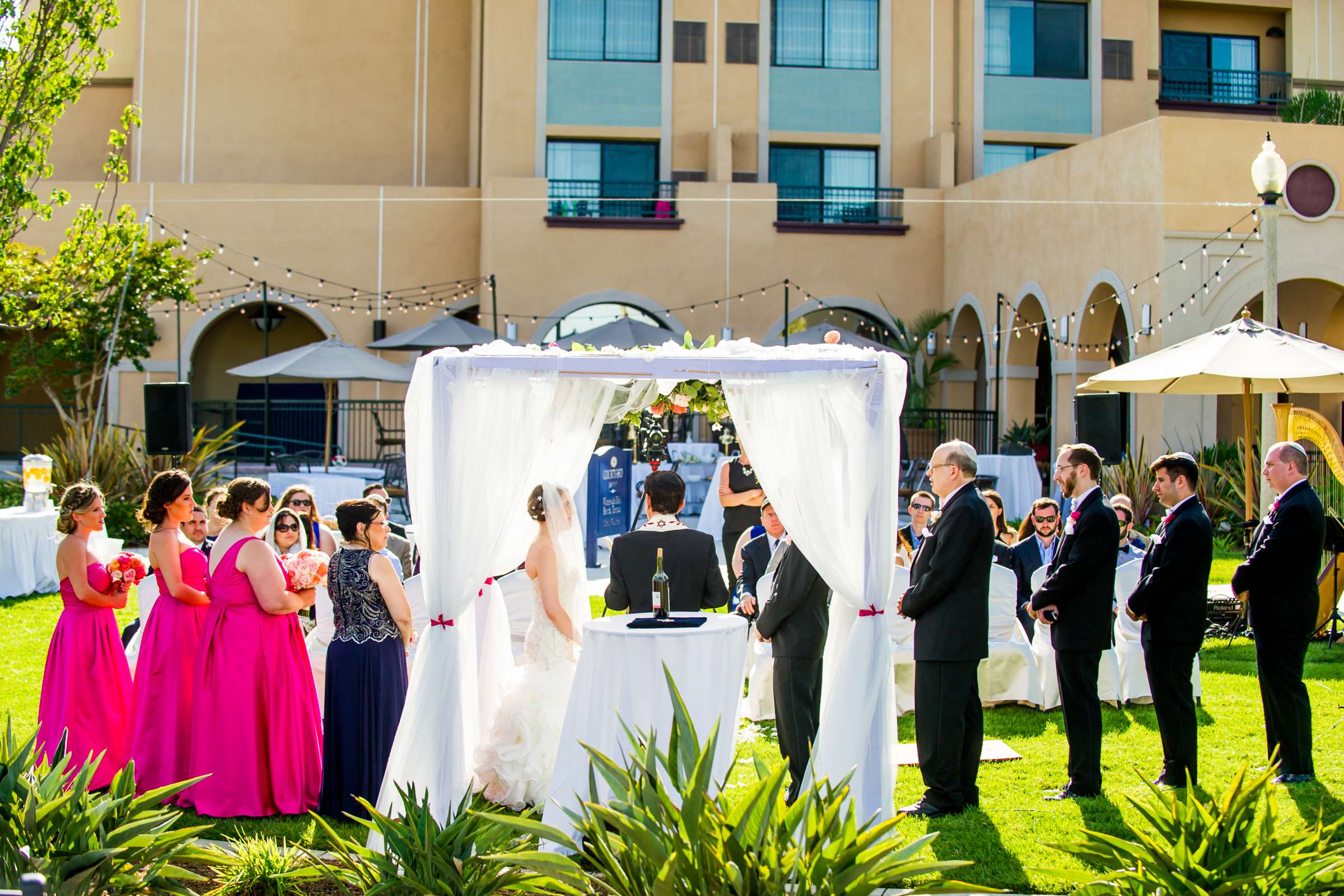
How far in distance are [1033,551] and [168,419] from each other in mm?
9027

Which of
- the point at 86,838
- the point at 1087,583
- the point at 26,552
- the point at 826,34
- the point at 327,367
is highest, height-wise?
the point at 826,34

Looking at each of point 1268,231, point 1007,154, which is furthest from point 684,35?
point 1268,231

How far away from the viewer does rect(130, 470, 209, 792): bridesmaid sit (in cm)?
614

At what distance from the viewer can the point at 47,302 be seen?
1225 cm

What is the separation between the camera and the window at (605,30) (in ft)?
76.2

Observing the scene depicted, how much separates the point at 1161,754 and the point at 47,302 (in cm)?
1057

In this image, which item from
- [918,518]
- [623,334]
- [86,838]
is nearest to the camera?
[86,838]

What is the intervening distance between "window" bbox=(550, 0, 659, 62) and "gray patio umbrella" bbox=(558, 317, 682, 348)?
230 inches

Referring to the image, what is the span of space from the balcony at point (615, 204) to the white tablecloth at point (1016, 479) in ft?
25.8

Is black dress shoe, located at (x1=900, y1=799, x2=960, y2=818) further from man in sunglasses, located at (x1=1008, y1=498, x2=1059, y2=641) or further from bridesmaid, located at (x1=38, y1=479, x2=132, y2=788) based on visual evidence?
bridesmaid, located at (x1=38, y1=479, x2=132, y2=788)

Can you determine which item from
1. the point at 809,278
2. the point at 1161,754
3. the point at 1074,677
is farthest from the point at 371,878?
the point at 809,278

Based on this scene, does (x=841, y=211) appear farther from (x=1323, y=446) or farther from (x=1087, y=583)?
(x=1087, y=583)

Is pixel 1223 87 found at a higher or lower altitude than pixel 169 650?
higher

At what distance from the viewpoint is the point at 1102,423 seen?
12547mm
